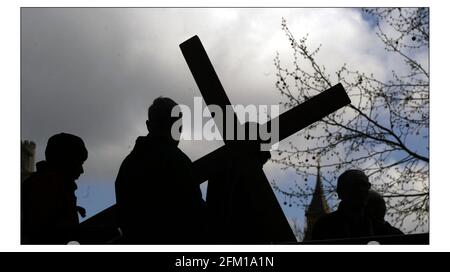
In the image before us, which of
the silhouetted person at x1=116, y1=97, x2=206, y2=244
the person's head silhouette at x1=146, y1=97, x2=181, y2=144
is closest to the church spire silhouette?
the silhouetted person at x1=116, y1=97, x2=206, y2=244

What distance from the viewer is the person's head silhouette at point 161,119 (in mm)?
4594

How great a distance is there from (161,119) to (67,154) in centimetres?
66

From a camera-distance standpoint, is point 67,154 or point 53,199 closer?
point 53,199

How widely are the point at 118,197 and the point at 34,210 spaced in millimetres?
675

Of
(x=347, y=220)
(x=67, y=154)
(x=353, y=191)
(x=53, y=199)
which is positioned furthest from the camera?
(x=353, y=191)

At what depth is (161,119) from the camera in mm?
4590

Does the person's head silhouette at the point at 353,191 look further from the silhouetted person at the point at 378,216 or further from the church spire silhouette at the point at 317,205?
the church spire silhouette at the point at 317,205

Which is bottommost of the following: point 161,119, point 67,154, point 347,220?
point 347,220

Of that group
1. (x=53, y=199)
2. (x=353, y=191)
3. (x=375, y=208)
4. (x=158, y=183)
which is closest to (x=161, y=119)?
(x=158, y=183)

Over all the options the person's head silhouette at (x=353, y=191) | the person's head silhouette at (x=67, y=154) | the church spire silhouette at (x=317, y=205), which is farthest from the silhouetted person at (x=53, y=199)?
the church spire silhouette at (x=317, y=205)

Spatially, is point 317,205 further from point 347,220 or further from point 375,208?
point 347,220

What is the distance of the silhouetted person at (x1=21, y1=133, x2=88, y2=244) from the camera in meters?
4.04

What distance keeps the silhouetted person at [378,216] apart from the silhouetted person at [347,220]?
0.15 feet
